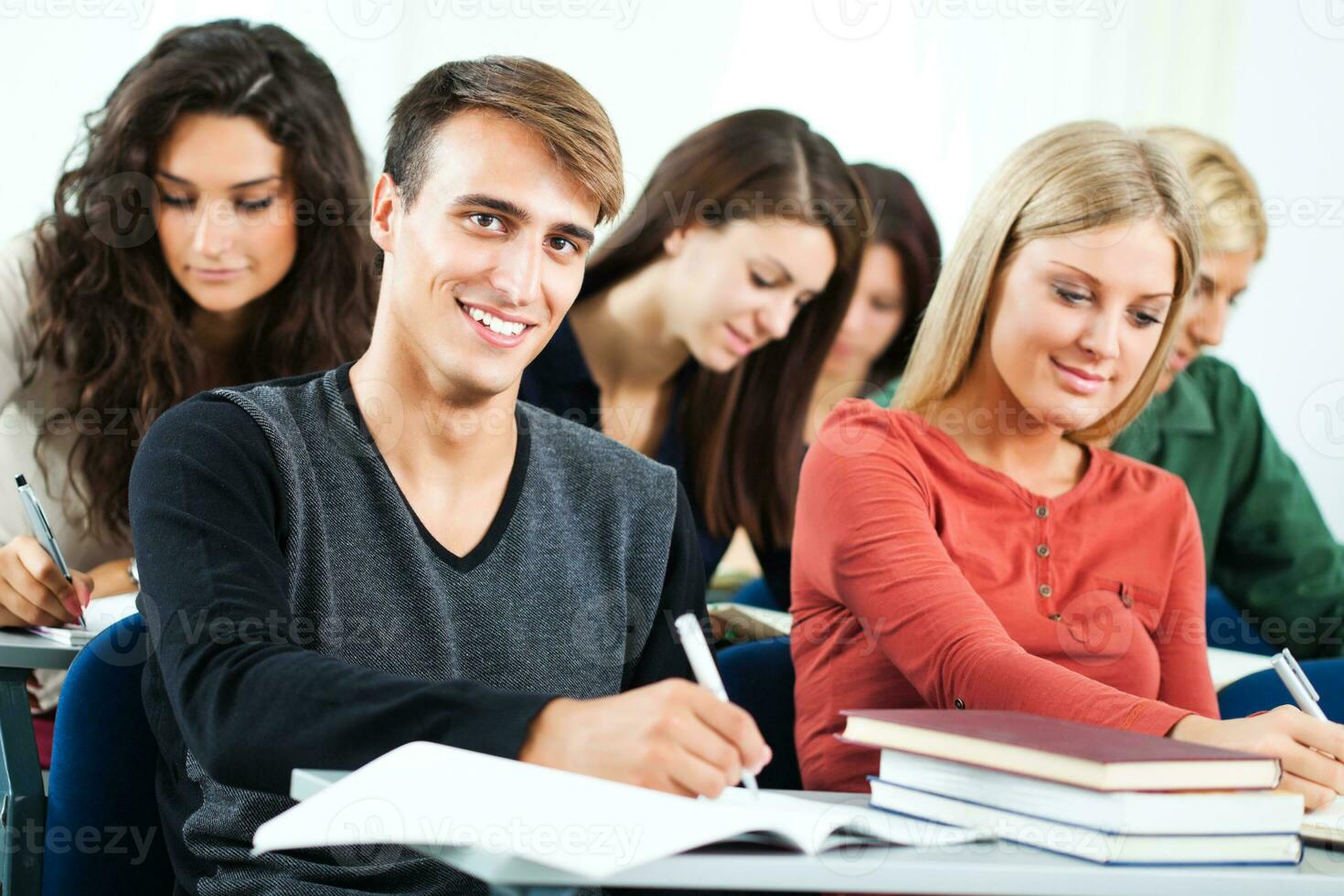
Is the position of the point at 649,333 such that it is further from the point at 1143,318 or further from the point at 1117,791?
the point at 1117,791

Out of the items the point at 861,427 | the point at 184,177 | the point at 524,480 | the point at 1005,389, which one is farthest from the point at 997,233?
the point at 184,177

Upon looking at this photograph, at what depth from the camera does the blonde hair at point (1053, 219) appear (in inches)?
60.3

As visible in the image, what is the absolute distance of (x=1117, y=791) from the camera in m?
0.83

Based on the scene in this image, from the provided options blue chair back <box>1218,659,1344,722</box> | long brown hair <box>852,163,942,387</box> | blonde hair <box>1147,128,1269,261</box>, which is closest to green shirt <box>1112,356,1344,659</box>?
blonde hair <box>1147,128,1269,261</box>

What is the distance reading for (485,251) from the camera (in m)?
1.31

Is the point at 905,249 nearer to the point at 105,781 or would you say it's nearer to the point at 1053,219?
the point at 1053,219

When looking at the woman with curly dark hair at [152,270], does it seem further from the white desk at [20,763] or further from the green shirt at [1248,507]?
the green shirt at [1248,507]

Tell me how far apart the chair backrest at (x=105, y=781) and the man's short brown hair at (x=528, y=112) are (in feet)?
1.71

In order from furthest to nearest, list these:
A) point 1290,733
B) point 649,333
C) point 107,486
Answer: point 649,333, point 107,486, point 1290,733

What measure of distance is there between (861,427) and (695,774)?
76 centimetres

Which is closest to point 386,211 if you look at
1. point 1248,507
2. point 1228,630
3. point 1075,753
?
point 1075,753

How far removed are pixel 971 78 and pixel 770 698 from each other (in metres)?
2.69

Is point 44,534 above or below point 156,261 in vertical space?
below

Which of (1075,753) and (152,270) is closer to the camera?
(1075,753)
